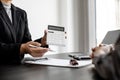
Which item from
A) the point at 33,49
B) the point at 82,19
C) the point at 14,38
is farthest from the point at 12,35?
the point at 82,19

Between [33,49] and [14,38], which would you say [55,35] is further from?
[14,38]

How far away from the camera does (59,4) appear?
112 inches

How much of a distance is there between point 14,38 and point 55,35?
38cm

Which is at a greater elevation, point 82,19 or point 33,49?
point 82,19

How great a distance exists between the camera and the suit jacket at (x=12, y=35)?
49.3 inches

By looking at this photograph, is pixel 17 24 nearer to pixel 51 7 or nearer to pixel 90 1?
pixel 51 7

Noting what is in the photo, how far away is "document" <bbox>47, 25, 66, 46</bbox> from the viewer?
1291mm

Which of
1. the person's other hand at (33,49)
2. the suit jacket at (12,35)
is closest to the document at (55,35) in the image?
the person's other hand at (33,49)

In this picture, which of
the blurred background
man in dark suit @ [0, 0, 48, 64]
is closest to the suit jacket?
man in dark suit @ [0, 0, 48, 64]

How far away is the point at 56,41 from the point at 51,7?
1479 millimetres

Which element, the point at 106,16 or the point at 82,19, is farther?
the point at 82,19

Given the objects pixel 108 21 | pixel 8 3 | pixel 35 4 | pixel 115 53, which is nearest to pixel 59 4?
pixel 35 4

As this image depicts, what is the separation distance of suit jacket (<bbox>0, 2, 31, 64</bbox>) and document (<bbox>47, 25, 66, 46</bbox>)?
7.4 inches

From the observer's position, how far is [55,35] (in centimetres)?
129
